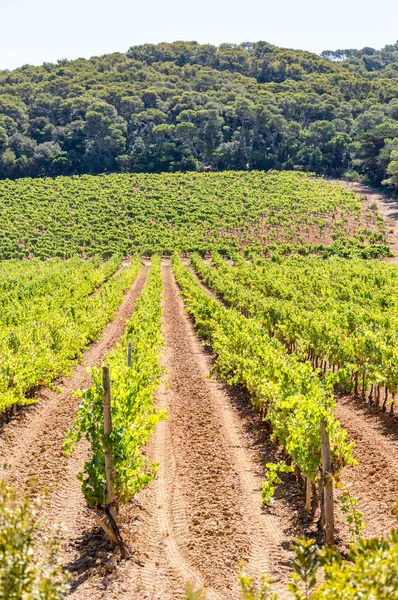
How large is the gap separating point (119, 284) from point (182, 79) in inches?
5132

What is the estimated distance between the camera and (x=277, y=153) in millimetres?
103938

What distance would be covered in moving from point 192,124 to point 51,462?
10189cm

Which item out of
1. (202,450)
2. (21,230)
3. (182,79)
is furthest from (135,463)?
(182,79)

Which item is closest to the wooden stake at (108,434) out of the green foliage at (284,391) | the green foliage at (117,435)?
the green foliage at (117,435)

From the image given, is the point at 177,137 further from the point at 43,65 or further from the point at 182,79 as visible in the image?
the point at 43,65

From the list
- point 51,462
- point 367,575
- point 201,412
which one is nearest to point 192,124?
point 201,412

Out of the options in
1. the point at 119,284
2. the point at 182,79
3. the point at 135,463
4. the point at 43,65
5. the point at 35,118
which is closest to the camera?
the point at 135,463

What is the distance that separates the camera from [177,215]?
7550cm

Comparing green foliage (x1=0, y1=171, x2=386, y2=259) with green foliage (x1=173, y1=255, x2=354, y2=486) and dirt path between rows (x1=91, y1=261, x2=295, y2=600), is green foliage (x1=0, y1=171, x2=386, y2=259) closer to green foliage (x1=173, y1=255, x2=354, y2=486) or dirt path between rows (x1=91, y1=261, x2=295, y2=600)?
green foliage (x1=173, y1=255, x2=354, y2=486)

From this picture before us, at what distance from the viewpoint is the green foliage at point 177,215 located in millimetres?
64188

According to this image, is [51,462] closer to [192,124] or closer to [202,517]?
[202,517]

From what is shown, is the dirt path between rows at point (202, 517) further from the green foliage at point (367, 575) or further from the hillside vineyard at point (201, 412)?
the green foliage at point (367, 575)

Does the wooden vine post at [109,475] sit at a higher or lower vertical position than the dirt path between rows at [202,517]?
higher

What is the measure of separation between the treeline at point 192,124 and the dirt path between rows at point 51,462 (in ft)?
225
